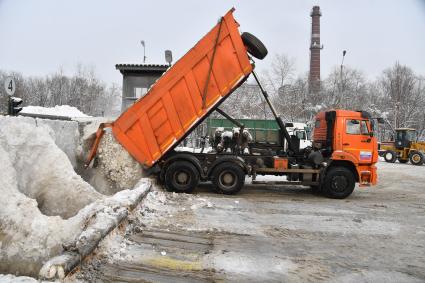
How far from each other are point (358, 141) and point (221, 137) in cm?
404

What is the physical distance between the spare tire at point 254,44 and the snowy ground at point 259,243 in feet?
13.0

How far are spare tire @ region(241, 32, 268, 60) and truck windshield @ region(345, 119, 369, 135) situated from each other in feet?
10.7

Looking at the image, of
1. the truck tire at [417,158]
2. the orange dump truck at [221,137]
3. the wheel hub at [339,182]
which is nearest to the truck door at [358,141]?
the orange dump truck at [221,137]

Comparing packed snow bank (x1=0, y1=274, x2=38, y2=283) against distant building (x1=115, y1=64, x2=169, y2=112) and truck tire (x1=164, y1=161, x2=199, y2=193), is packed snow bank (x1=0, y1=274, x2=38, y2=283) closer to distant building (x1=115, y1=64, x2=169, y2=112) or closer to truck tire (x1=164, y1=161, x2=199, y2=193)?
truck tire (x1=164, y1=161, x2=199, y2=193)

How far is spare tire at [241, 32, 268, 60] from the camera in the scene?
1004 centimetres

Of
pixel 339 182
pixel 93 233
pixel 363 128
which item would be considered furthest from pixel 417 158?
pixel 93 233

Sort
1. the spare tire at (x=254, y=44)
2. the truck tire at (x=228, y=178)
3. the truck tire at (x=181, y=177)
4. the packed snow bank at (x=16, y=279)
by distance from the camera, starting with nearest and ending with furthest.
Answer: the packed snow bank at (x=16, y=279) → the spare tire at (x=254, y=44) → the truck tire at (x=181, y=177) → the truck tire at (x=228, y=178)

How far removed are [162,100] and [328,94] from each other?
45257 mm

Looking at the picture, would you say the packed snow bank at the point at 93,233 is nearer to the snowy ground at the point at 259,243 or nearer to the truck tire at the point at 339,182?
the snowy ground at the point at 259,243

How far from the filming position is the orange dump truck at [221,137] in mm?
9719

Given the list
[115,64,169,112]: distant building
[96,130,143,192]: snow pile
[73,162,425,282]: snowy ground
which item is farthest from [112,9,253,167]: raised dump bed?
[115,64,169,112]: distant building

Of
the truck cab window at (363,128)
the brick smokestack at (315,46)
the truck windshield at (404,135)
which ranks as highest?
the brick smokestack at (315,46)

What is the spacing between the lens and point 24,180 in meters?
6.42

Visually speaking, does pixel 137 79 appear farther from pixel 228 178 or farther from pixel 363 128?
pixel 363 128
